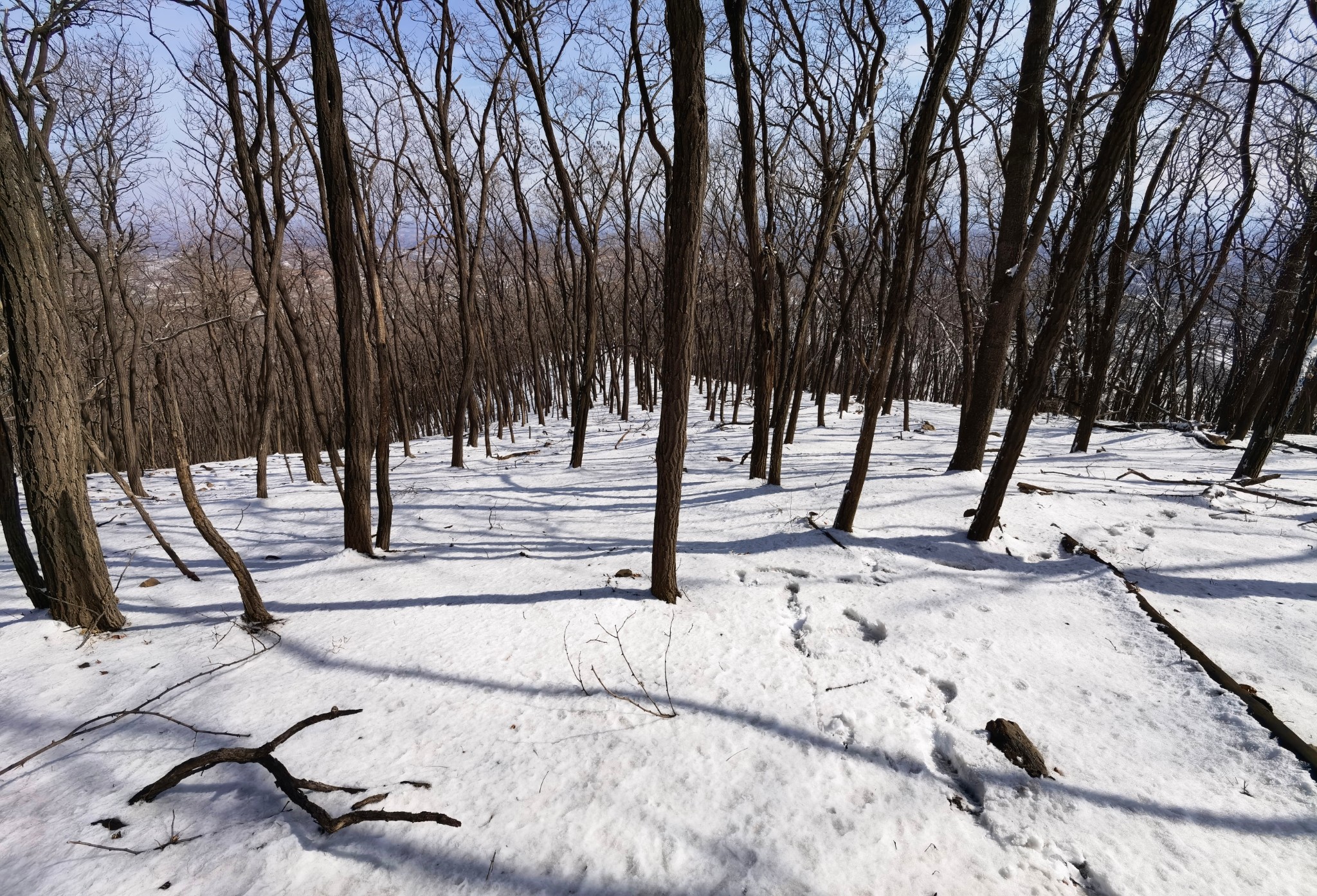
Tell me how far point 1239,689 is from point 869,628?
159 centimetres

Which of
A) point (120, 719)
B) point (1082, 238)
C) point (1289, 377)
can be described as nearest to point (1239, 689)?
point (1082, 238)

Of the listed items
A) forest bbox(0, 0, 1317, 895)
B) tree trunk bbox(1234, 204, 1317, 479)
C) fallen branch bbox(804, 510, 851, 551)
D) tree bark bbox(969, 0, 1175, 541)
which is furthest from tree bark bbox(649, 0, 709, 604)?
tree trunk bbox(1234, 204, 1317, 479)

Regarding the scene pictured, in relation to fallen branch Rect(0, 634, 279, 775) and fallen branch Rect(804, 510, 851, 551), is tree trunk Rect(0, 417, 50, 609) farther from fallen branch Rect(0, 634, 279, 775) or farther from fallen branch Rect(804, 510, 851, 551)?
fallen branch Rect(804, 510, 851, 551)

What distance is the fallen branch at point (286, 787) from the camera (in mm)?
1771

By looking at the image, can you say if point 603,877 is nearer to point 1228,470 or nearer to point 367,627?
point 367,627

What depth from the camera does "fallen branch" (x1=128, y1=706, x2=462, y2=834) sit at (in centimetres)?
177

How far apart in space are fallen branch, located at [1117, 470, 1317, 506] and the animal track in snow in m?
4.28

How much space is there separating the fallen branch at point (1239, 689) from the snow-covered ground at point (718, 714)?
0.15 feet

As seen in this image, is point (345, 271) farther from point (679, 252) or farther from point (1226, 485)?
point (1226, 485)

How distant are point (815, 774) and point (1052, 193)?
4.20 meters

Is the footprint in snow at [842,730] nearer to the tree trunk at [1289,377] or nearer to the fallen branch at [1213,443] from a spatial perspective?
the tree trunk at [1289,377]

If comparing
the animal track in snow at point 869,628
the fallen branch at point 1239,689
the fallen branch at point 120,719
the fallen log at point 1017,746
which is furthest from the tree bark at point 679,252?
the fallen branch at point 1239,689

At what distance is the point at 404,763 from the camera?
2084 mm

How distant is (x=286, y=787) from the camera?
1853 mm
